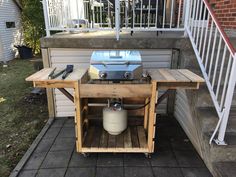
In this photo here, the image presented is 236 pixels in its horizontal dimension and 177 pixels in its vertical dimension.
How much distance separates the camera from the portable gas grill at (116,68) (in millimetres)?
2344

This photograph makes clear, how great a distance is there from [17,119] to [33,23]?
24.5 feet

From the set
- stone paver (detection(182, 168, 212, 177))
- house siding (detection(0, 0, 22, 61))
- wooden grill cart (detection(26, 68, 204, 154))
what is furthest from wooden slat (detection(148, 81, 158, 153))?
house siding (detection(0, 0, 22, 61))

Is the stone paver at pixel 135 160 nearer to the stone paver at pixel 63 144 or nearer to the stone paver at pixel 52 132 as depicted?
the stone paver at pixel 63 144

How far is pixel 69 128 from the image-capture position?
3492 millimetres

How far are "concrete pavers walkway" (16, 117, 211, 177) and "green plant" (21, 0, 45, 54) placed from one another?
320 inches

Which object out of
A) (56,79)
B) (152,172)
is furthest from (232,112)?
(56,79)

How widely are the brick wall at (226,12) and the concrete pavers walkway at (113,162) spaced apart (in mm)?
2055

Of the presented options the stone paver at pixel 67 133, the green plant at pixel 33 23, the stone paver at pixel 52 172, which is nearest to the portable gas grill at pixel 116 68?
the stone paver at pixel 52 172

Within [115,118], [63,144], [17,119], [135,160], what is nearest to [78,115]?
[115,118]

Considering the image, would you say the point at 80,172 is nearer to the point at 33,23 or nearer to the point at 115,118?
the point at 115,118

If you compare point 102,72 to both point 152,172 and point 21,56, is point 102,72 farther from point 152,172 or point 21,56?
point 21,56

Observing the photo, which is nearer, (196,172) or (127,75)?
(127,75)

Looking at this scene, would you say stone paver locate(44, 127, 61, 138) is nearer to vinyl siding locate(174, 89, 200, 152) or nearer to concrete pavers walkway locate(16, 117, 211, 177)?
concrete pavers walkway locate(16, 117, 211, 177)

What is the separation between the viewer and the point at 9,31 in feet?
33.3
